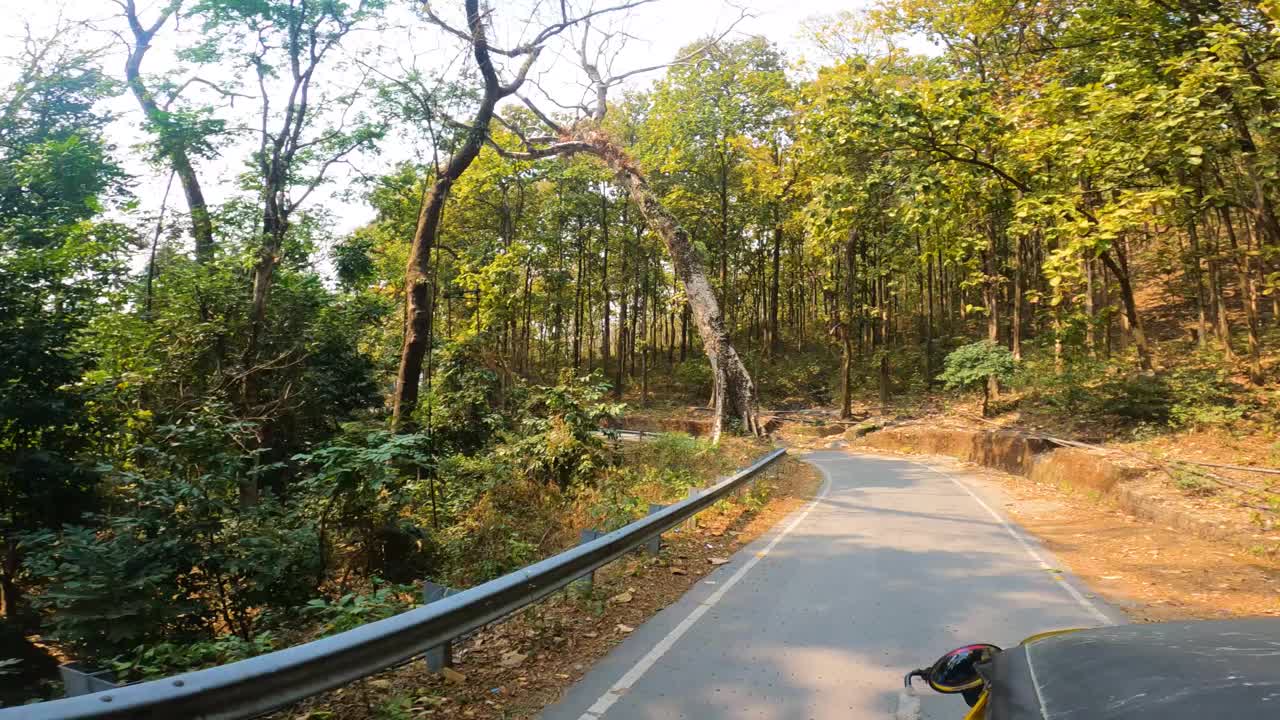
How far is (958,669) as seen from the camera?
2301 millimetres

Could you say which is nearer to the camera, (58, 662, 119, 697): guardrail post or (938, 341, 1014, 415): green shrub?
(58, 662, 119, 697): guardrail post

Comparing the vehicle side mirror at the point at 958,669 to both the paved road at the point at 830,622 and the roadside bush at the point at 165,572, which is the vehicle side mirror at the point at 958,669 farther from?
the roadside bush at the point at 165,572

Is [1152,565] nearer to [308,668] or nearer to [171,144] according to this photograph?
[308,668]

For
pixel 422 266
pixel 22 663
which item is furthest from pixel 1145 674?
pixel 422 266

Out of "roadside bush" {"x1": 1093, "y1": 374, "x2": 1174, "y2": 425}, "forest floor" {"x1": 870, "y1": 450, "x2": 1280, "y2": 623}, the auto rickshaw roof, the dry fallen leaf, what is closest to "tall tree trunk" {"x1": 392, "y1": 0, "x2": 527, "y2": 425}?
the dry fallen leaf

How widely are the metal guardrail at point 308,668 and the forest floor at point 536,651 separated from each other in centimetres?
44

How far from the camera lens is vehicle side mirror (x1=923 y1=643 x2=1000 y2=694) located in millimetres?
2221

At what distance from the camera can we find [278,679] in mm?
2951

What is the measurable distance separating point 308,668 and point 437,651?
1.46 meters

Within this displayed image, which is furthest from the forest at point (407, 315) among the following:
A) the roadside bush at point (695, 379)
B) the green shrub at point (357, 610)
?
the roadside bush at point (695, 379)

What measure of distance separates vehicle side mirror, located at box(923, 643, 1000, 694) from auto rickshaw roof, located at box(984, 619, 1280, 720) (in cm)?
7

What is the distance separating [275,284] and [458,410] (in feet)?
18.4

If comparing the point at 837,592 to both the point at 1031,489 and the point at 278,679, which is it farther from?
the point at 1031,489

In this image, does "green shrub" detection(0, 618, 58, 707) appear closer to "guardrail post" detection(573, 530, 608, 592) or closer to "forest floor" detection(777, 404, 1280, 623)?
"guardrail post" detection(573, 530, 608, 592)
